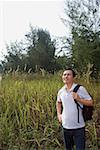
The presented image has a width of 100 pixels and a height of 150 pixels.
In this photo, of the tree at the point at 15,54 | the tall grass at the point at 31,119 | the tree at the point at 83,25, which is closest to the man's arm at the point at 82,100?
the tall grass at the point at 31,119

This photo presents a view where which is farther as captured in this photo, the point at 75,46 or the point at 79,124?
the point at 75,46

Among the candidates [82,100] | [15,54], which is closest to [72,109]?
[82,100]

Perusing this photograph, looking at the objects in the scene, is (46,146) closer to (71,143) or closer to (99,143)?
(99,143)

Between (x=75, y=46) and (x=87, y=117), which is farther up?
(x=75, y=46)

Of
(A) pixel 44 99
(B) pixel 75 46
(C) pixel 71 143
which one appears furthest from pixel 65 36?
(C) pixel 71 143

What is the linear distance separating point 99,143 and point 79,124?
75.6 inches

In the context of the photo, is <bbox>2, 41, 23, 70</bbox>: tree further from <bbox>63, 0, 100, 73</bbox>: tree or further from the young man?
the young man

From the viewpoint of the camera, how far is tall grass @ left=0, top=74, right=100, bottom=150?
21.8 feet

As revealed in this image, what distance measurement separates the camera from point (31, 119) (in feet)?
23.1

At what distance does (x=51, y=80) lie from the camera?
871cm

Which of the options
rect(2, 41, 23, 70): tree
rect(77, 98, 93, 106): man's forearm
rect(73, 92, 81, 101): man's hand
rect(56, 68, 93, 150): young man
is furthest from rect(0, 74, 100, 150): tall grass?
rect(2, 41, 23, 70): tree

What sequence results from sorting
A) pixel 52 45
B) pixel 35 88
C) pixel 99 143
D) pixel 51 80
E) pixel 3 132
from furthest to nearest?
pixel 52 45 < pixel 51 80 < pixel 35 88 < pixel 3 132 < pixel 99 143

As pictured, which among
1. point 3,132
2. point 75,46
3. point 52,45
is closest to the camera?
point 3,132

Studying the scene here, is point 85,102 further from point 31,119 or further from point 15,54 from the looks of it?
point 15,54
